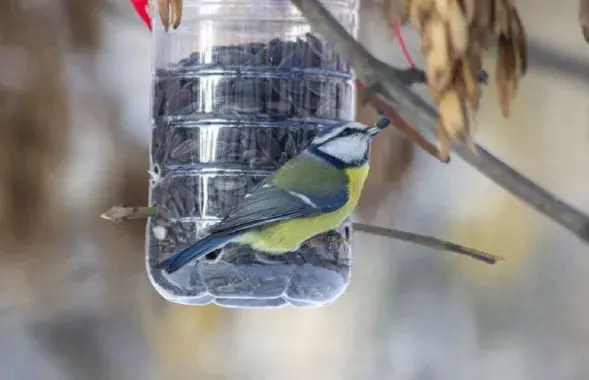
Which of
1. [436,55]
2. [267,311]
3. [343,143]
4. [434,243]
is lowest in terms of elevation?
[267,311]

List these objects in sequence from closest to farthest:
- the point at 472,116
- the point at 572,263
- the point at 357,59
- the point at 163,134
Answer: the point at 472,116
the point at 357,59
the point at 163,134
the point at 572,263

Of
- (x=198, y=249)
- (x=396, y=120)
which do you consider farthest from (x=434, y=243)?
(x=198, y=249)

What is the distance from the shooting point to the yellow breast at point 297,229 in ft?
2.37

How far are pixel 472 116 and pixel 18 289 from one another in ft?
3.12

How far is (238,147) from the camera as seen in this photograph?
78cm

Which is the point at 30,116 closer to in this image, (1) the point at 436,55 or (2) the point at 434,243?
(2) the point at 434,243

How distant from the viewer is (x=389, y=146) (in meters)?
1.18

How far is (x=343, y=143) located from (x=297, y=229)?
9 cm

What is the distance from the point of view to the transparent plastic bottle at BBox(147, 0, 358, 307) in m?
0.77

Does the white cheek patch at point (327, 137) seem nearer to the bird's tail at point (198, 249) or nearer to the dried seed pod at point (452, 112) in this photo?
the bird's tail at point (198, 249)

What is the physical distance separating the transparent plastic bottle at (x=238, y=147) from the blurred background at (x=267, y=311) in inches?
15.1

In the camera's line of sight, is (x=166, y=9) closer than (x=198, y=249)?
Yes

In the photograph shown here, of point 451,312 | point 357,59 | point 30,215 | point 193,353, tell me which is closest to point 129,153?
point 30,215

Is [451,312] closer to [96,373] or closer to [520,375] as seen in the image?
[520,375]
